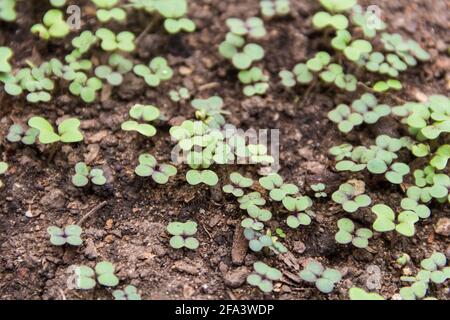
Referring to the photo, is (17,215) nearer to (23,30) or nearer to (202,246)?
(202,246)

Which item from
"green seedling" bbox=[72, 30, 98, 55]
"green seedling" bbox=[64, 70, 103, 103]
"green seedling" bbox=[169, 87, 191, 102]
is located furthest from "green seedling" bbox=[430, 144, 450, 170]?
"green seedling" bbox=[72, 30, 98, 55]

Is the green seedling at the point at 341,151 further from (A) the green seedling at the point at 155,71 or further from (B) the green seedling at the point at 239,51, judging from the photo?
(A) the green seedling at the point at 155,71

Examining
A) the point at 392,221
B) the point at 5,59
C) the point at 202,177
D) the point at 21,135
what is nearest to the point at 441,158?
the point at 392,221

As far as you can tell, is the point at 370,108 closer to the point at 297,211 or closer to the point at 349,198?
the point at 349,198

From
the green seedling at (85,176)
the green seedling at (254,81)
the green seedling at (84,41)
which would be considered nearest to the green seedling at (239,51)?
the green seedling at (254,81)

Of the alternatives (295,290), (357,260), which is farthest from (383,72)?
Result: (295,290)
